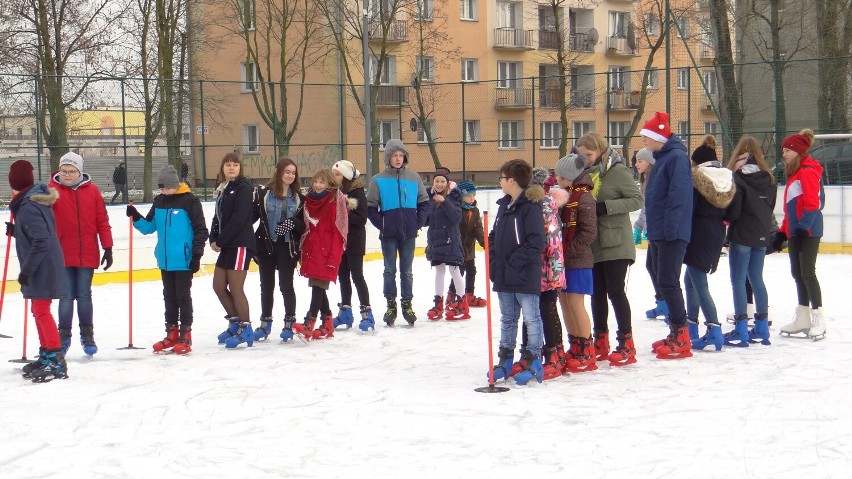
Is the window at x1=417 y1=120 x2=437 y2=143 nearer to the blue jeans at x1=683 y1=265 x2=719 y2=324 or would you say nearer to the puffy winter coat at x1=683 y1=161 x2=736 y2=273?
the blue jeans at x1=683 y1=265 x2=719 y2=324

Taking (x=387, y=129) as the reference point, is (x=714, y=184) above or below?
below

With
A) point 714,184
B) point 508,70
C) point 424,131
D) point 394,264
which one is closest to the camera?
point 714,184

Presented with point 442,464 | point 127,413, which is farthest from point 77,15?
point 442,464

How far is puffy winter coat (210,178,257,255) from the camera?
25.0 ft

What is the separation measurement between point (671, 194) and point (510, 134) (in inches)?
508

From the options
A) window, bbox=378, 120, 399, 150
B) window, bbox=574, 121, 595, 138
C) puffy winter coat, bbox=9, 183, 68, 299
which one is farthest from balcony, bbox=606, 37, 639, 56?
puffy winter coat, bbox=9, 183, 68, 299

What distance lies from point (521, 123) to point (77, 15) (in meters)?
11.3

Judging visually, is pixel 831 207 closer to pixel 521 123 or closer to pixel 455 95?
pixel 521 123

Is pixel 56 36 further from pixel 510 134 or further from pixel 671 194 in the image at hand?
pixel 671 194

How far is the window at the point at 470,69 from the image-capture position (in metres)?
39.3

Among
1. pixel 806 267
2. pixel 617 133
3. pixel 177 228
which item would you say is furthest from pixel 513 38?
pixel 177 228

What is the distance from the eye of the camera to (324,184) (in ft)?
Result: 26.5

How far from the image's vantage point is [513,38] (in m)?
40.5

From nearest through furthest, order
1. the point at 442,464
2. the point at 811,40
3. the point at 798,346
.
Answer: the point at 442,464, the point at 798,346, the point at 811,40
